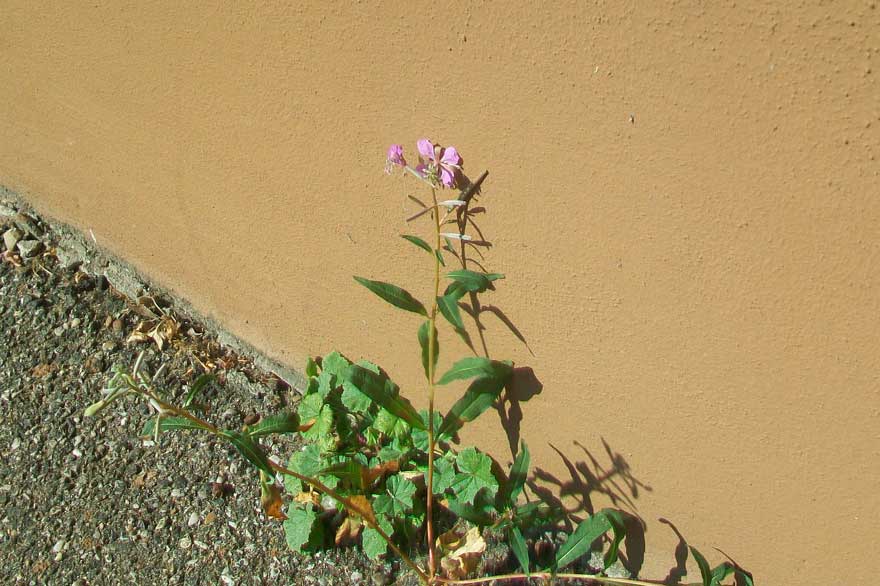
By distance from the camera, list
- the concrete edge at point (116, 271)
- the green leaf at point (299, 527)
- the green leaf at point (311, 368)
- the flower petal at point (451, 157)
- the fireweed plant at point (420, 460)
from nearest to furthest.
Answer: the flower petal at point (451, 157), the fireweed plant at point (420, 460), the green leaf at point (299, 527), the green leaf at point (311, 368), the concrete edge at point (116, 271)

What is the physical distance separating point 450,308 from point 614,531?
64 cm

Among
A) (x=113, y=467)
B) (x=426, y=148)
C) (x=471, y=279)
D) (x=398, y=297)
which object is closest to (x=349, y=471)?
(x=398, y=297)

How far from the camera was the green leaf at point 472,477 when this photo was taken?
2141mm

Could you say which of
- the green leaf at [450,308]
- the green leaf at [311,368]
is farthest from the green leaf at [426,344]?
the green leaf at [311,368]

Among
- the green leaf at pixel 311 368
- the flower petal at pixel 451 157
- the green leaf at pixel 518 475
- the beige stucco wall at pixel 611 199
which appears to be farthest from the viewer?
the green leaf at pixel 311 368

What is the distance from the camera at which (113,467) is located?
248 centimetres

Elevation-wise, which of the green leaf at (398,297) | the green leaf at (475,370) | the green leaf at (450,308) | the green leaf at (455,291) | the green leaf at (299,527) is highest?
the green leaf at (455,291)

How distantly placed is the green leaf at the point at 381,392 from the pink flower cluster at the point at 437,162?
1.67 ft

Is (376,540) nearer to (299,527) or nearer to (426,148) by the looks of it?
(299,527)

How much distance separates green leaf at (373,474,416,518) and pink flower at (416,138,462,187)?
81 cm

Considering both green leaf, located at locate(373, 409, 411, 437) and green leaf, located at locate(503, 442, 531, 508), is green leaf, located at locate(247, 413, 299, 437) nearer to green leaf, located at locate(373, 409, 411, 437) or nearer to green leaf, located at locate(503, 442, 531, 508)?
green leaf, located at locate(373, 409, 411, 437)

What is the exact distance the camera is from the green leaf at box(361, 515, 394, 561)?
215cm

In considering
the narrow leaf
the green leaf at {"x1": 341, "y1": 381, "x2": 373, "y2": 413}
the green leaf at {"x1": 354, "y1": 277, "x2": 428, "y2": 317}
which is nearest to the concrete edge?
the green leaf at {"x1": 341, "y1": 381, "x2": 373, "y2": 413}

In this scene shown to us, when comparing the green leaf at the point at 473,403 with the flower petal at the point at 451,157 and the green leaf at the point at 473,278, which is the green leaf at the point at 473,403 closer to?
the green leaf at the point at 473,278
